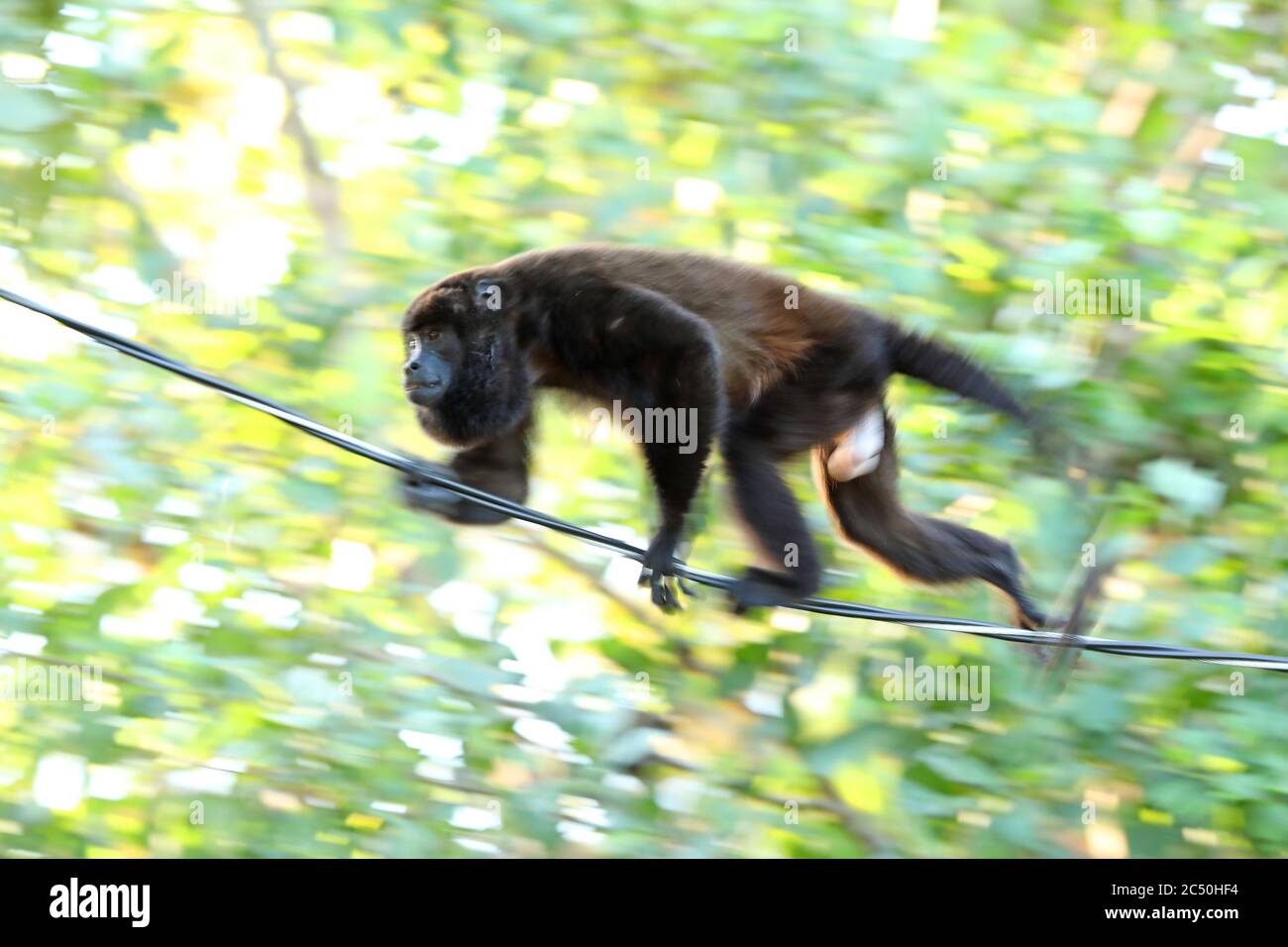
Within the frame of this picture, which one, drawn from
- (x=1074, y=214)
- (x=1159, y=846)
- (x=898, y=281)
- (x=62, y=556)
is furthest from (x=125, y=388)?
(x=1159, y=846)

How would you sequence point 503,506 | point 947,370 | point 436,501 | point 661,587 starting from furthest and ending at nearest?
point 947,370, point 436,501, point 661,587, point 503,506

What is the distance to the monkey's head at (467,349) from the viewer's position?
4.12 m

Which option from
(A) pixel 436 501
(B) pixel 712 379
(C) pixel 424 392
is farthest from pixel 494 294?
(B) pixel 712 379

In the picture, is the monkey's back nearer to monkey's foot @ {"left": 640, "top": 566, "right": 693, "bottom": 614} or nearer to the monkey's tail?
the monkey's tail

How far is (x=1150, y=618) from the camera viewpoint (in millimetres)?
4215

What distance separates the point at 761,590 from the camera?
3697 millimetres

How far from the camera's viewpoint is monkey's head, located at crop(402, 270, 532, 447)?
4.12 metres

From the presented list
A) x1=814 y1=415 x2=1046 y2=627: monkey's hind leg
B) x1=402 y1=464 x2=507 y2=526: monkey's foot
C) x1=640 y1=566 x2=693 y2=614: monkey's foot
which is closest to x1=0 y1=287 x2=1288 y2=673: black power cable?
x1=640 y1=566 x2=693 y2=614: monkey's foot

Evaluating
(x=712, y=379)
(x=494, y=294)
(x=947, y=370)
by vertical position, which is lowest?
(x=712, y=379)

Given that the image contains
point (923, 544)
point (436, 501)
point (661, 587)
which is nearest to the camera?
point (661, 587)

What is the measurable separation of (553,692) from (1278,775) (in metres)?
2.33

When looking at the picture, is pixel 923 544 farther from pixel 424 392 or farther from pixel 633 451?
pixel 424 392

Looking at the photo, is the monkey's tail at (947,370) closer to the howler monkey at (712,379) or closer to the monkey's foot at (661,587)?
the howler monkey at (712,379)

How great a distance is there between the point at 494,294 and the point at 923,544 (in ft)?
5.14
